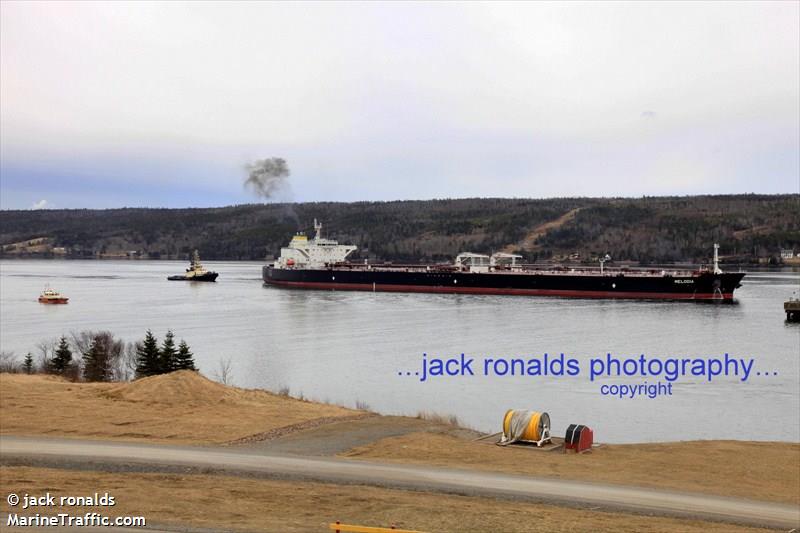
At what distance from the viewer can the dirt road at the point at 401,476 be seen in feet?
39.0

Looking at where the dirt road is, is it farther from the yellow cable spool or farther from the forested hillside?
the forested hillside

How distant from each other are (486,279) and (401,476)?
63.5 meters

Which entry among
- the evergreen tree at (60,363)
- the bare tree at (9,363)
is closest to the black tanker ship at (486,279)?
the bare tree at (9,363)

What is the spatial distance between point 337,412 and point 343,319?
106ft

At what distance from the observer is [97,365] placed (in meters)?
28.9

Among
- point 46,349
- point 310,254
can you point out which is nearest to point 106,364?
point 46,349

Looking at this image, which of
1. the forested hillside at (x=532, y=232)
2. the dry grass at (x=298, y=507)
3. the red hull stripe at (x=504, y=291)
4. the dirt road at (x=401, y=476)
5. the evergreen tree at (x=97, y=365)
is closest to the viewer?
the dry grass at (x=298, y=507)

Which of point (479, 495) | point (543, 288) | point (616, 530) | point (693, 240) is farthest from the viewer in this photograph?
point (693, 240)

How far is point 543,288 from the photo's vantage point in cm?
7300

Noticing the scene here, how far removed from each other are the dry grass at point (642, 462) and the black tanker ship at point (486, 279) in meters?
51.6

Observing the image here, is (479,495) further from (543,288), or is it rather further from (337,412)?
(543,288)

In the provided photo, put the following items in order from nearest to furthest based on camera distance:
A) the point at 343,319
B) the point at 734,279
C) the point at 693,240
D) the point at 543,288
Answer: the point at 343,319, the point at 734,279, the point at 543,288, the point at 693,240

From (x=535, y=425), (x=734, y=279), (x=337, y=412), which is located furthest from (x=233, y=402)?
(x=734, y=279)

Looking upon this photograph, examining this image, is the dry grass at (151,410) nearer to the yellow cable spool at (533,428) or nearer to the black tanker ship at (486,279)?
the yellow cable spool at (533,428)
